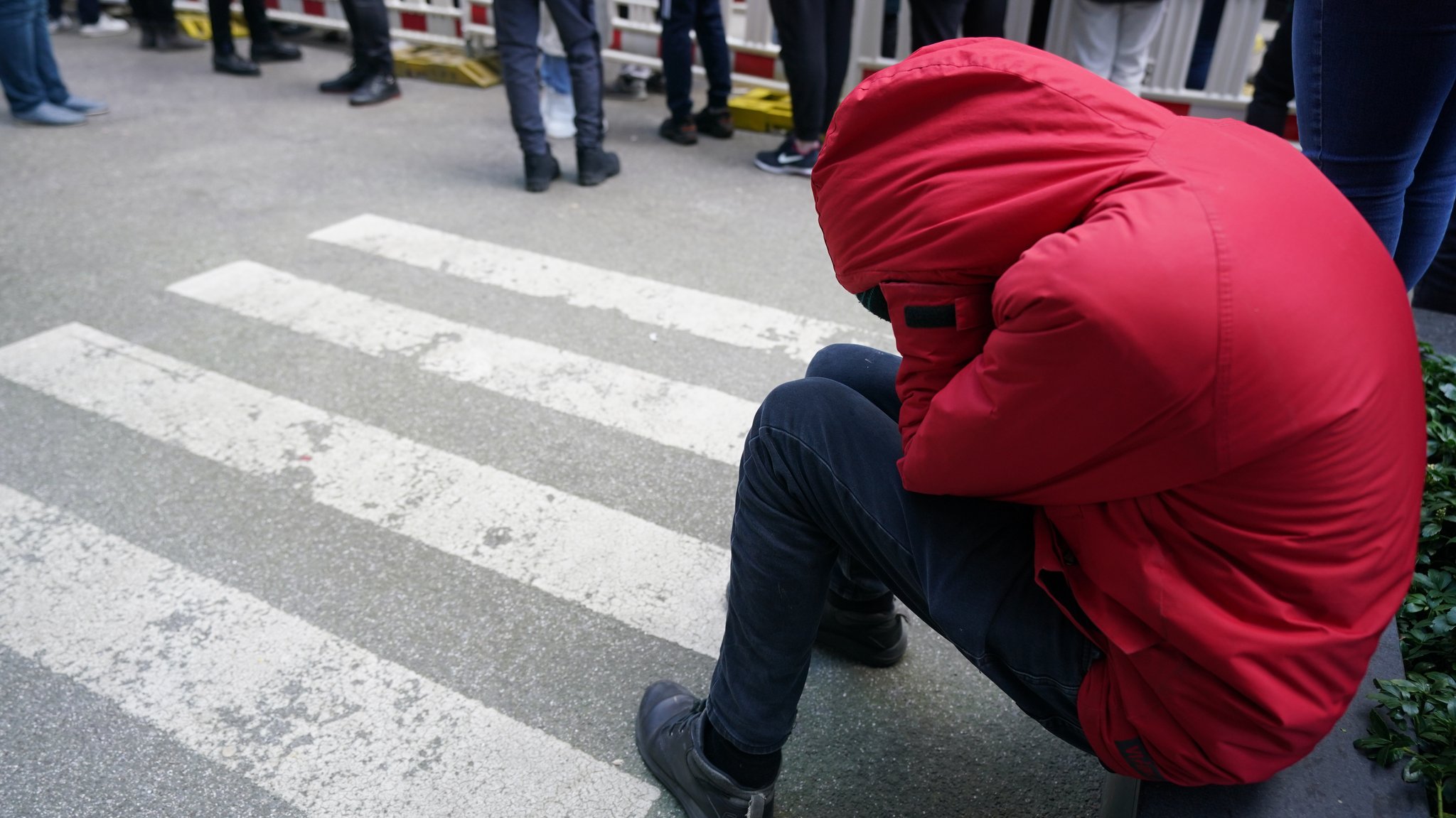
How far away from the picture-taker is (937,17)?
5742mm

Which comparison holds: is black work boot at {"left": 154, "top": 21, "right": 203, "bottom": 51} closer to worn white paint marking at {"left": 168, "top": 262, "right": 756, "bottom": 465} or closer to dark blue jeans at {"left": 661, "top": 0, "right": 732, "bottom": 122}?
dark blue jeans at {"left": 661, "top": 0, "right": 732, "bottom": 122}

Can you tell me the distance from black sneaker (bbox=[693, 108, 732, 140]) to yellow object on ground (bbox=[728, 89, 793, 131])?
139mm

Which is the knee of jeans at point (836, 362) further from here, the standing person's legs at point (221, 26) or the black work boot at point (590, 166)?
the standing person's legs at point (221, 26)

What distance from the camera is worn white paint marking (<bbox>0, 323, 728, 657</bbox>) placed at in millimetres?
2482

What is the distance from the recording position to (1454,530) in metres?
1.94

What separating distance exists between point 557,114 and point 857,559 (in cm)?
513

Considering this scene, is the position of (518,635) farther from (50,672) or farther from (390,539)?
(50,672)

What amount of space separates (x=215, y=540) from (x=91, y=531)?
32 centimetres

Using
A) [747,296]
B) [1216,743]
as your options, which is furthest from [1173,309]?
[747,296]

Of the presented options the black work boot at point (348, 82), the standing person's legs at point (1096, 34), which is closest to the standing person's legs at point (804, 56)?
the standing person's legs at point (1096, 34)

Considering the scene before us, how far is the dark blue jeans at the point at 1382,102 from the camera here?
1.90m

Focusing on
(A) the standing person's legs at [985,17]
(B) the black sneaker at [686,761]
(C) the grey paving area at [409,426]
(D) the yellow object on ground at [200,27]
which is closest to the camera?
(B) the black sneaker at [686,761]

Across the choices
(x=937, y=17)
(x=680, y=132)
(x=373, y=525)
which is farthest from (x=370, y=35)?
(x=373, y=525)

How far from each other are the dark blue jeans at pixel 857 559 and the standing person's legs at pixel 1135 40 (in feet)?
15.9
